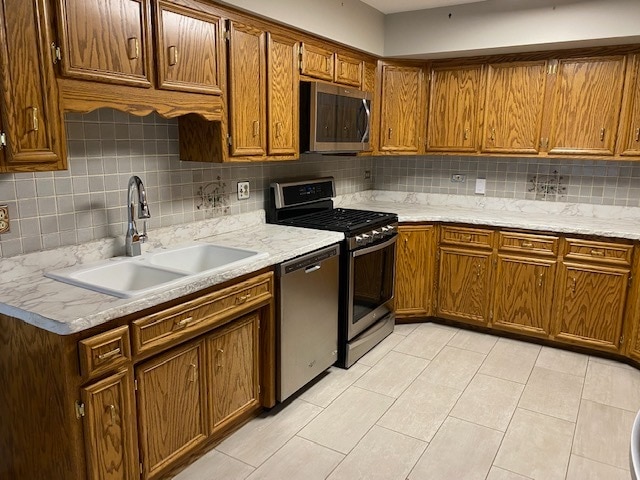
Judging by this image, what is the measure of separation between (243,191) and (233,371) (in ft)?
3.99

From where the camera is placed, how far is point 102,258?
2.29 m

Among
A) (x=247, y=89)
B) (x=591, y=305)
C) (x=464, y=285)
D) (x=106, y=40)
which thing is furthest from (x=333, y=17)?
(x=591, y=305)

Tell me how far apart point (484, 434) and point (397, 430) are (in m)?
0.44

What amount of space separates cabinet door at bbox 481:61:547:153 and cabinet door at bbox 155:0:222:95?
2.28m

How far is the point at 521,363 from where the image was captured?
3297 millimetres

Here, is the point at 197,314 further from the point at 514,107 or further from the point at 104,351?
the point at 514,107

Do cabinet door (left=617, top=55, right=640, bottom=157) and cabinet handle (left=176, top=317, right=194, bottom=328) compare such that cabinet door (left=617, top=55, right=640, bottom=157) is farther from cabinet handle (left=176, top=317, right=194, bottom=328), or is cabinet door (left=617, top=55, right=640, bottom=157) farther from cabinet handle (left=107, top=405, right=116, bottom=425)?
cabinet handle (left=107, top=405, right=116, bottom=425)

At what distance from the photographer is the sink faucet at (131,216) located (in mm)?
2248

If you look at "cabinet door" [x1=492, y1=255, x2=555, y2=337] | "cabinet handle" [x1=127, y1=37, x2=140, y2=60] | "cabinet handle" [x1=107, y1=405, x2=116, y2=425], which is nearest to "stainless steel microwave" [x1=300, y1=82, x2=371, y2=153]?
"cabinet handle" [x1=127, y1=37, x2=140, y2=60]

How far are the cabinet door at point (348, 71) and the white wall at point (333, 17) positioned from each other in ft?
0.33

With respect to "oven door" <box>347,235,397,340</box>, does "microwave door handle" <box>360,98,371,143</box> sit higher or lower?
higher

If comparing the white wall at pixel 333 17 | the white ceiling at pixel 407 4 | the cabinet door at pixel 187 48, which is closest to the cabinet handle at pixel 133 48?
the cabinet door at pixel 187 48

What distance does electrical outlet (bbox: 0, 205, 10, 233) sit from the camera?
1.92 meters

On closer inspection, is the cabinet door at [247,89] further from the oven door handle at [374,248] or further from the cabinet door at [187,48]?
the oven door handle at [374,248]
